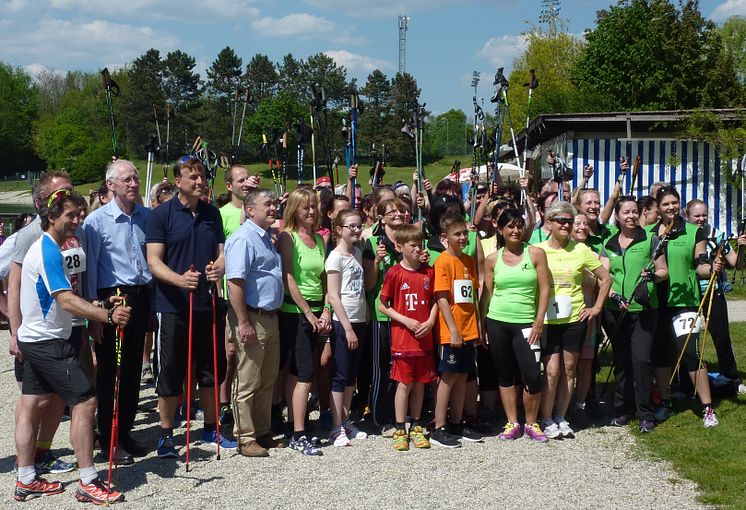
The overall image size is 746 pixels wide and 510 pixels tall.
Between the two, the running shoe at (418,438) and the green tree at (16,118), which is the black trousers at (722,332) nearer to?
the running shoe at (418,438)

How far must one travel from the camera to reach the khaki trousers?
5953 mm

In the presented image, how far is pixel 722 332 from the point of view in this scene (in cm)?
724

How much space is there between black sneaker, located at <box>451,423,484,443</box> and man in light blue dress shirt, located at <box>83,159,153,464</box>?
2554mm

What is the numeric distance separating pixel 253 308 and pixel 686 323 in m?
3.67

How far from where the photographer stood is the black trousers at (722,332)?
720 centimetres

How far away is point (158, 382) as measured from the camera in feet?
19.5

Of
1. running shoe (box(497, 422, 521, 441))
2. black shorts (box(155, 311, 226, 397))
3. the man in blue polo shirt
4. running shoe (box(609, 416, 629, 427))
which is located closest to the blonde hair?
the man in blue polo shirt

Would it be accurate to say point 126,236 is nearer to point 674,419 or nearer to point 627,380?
point 627,380

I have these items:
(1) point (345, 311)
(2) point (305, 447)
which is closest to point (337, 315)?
(1) point (345, 311)

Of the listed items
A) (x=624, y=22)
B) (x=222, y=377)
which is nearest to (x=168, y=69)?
(x=624, y=22)

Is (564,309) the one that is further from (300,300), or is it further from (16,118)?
(16,118)

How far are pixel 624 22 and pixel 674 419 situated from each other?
95.5ft

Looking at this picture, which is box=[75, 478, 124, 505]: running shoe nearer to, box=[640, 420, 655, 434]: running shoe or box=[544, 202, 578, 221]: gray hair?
box=[544, 202, 578, 221]: gray hair

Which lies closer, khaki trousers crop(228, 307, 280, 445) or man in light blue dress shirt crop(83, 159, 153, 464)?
man in light blue dress shirt crop(83, 159, 153, 464)
